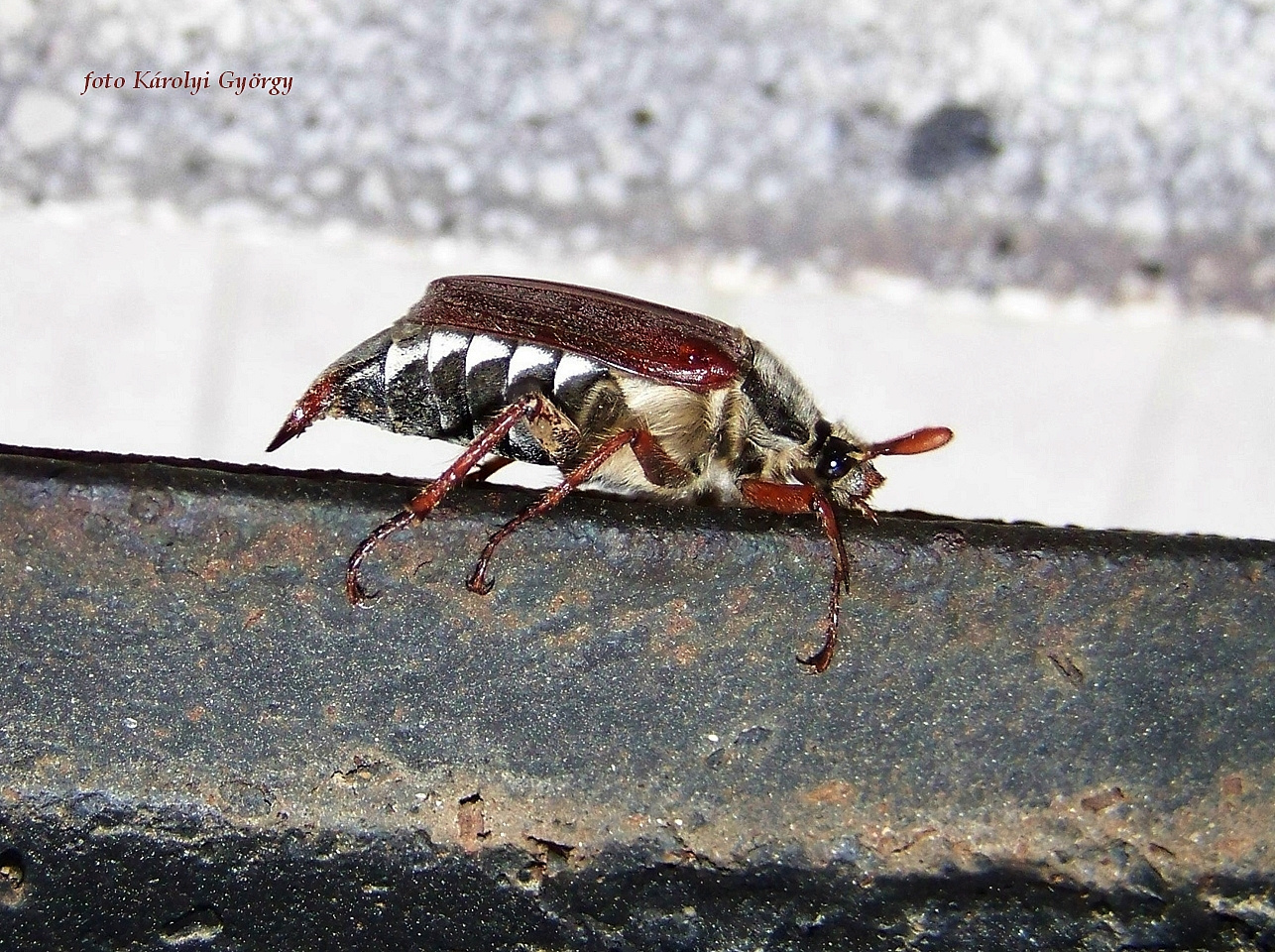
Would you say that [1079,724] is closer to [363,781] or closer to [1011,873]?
[1011,873]

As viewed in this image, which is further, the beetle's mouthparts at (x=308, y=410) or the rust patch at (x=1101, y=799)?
the beetle's mouthparts at (x=308, y=410)

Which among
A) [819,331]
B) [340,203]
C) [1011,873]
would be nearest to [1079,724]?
[1011,873]

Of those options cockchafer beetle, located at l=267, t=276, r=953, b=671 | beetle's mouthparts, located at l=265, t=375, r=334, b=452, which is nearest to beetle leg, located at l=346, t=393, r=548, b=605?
cockchafer beetle, located at l=267, t=276, r=953, b=671

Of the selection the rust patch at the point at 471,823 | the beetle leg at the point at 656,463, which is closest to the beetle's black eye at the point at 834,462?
the beetle leg at the point at 656,463

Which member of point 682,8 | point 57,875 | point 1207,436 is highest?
point 682,8

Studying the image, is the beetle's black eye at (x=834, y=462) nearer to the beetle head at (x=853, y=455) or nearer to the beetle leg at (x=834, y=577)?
the beetle head at (x=853, y=455)

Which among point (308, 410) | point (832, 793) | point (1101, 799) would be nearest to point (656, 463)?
point (308, 410)

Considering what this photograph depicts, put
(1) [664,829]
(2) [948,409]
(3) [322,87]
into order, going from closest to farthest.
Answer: (1) [664,829], (3) [322,87], (2) [948,409]

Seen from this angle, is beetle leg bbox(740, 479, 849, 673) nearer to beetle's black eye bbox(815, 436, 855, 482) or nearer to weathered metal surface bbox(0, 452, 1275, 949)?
weathered metal surface bbox(0, 452, 1275, 949)
